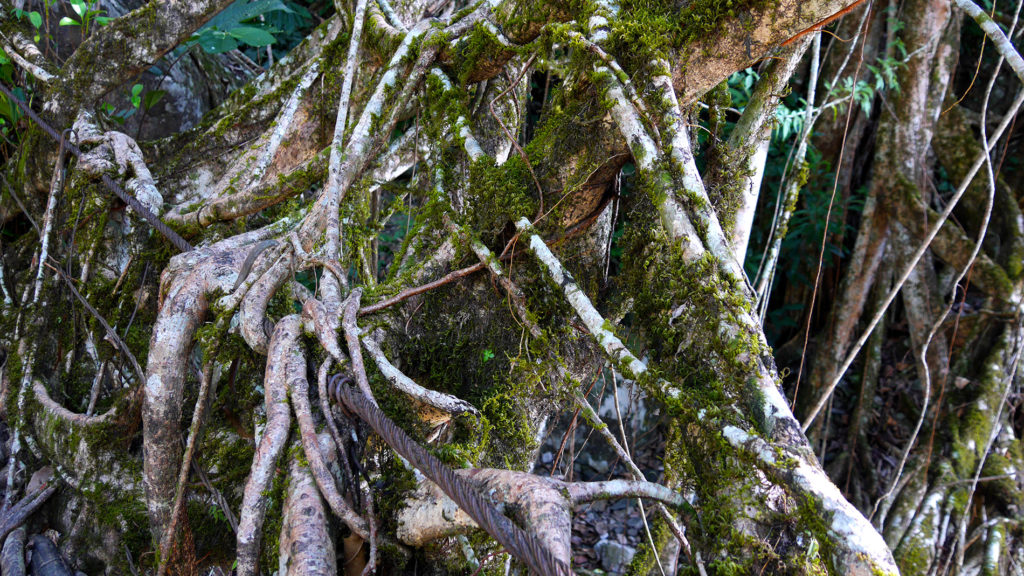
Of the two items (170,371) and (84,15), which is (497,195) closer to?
(170,371)

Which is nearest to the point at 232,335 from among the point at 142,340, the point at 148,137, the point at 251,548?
the point at 251,548

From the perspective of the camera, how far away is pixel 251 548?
1.53m

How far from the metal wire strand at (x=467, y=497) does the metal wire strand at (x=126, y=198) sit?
1371 millimetres

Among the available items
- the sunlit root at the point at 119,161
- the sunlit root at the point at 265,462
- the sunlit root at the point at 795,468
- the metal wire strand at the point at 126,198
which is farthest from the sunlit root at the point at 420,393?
the sunlit root at the point at 119,161

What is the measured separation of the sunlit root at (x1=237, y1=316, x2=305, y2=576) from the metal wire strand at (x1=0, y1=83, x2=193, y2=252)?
1048 mm

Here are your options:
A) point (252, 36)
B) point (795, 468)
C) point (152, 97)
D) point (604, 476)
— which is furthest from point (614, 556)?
point (152, 97)

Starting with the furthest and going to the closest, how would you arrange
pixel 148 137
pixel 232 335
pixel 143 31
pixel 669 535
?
pixel 148 137, pixel 143 31, pixel 669 535, pixel 232 335

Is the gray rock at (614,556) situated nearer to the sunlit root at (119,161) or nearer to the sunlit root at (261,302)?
the sunlit root at (261,302)

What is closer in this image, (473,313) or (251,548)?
(251,548)

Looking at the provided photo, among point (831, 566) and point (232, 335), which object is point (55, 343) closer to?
point (232, 335)

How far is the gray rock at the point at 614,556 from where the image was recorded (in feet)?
11.8

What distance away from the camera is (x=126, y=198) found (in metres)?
2.67

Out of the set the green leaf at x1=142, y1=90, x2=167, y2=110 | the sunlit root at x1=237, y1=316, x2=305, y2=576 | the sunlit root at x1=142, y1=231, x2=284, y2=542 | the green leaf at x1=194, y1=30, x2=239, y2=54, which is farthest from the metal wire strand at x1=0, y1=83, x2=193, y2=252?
the sunlit root at x1=237, y1=316, x2=305, y2=576

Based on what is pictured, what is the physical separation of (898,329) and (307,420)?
4375 mm
